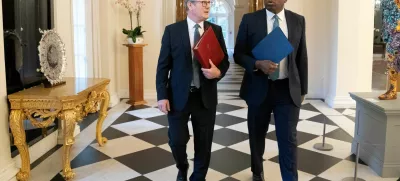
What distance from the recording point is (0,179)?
9.93 ft

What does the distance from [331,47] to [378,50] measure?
1.91 m

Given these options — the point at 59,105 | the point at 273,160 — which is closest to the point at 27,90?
the point at 59,105

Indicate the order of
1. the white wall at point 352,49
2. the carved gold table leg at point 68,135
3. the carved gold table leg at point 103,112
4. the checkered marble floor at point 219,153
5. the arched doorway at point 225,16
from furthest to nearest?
the arched doorway at point 225,16
the white wall at point 352,49
the carved gold table leg at point 103,112
the checkered marble floor at point 219,153
the carved gold table leg at point 68,135

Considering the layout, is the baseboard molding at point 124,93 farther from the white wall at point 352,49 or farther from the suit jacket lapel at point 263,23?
the suit jacket lapel at point 263,23

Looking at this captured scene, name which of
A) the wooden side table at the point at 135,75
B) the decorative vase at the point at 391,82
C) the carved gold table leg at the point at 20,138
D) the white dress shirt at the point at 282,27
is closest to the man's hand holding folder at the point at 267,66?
the white dress shirt at the point at 282,27

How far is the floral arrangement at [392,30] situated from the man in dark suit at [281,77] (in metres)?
1.16

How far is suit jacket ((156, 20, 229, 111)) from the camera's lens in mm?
2771

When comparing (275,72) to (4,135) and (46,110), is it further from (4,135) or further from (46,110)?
(4,135)

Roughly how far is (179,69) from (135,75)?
13.8 ft

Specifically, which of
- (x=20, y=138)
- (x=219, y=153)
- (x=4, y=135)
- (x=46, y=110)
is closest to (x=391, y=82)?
(x=219, y=153)

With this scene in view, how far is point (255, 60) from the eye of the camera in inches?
112

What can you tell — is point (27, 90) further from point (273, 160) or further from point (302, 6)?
point (302, 6)

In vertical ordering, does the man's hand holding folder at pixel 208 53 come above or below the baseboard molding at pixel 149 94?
above

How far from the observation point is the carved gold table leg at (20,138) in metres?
3.16
